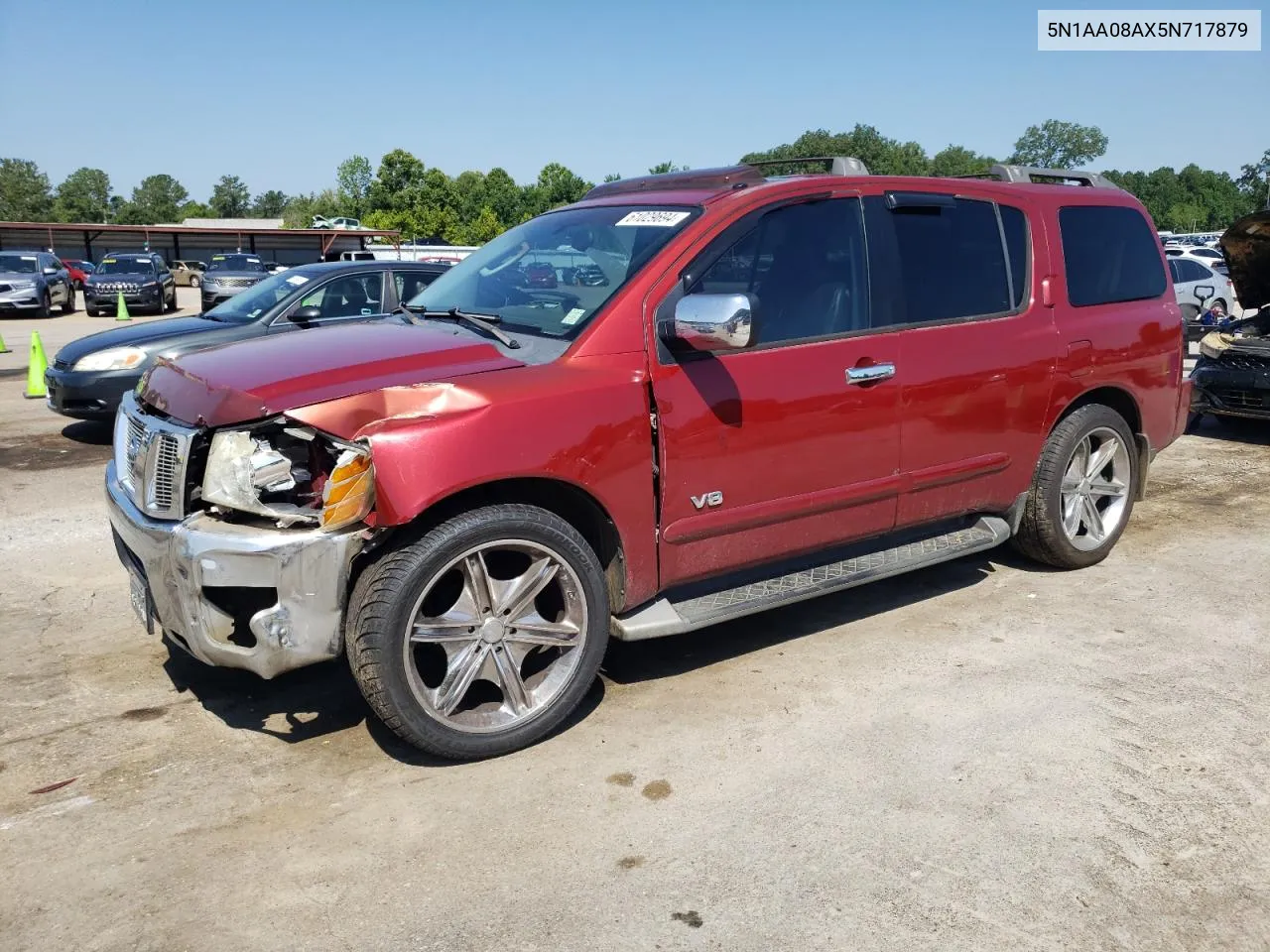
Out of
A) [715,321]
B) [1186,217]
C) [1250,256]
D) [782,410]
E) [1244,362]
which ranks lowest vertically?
[1244,362]

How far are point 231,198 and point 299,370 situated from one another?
152105mm

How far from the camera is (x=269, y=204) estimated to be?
14462cm

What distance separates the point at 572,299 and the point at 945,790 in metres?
2.21

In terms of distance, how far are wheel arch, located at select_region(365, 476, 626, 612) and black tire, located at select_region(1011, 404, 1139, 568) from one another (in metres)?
2.52

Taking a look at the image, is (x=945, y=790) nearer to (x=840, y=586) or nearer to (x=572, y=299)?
(x=840, y=586)

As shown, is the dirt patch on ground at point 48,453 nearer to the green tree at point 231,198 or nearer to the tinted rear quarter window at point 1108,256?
the tinted rear quarter window at point 1108,256

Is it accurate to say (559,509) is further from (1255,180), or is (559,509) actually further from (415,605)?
(1255,180)

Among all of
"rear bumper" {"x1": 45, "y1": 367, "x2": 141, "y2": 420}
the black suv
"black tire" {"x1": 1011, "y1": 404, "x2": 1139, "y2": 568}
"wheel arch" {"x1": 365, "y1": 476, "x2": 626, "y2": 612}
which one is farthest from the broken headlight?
the black suv

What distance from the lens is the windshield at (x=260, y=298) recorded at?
882 cm

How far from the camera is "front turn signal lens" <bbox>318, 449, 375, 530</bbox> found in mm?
3195

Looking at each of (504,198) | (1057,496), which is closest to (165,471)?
(1057,496)

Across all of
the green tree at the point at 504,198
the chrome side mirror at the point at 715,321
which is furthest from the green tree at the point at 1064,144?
the chrome side mirror at the point at 715,321

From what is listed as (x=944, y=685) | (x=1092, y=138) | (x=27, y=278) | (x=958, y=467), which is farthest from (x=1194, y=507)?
(x=1092, y=138)

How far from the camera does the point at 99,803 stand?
10.7 feet
